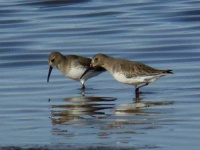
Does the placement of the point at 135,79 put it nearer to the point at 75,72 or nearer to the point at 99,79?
the point at 75,72

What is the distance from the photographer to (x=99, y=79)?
14.9m

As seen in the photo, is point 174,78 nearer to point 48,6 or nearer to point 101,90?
point 101,90

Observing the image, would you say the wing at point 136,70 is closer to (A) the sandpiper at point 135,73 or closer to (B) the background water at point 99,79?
(A) the sandpiper at point 135,73

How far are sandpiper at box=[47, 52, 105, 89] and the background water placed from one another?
0.22 meters

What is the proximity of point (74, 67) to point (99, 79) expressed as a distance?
2.03 feet

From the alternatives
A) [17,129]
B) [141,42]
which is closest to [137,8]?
[141,42]

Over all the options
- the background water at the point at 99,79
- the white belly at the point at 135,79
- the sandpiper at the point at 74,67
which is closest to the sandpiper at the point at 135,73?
the white belly at the point at 135,79

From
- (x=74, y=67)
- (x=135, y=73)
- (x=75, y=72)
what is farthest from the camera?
(x=74, y=67)

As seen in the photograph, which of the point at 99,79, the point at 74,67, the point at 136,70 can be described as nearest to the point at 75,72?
the point at 74,67

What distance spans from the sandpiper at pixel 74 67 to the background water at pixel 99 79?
218 millimetres

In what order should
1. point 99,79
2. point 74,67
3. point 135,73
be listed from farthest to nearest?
point 99,79 < point 74,67 < point 135,73

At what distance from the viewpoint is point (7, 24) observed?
2214 cm

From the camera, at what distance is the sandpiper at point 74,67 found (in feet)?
47.3

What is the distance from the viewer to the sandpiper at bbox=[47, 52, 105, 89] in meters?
14.4
